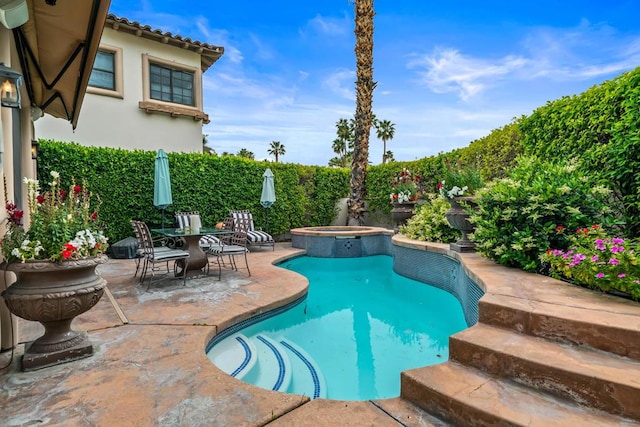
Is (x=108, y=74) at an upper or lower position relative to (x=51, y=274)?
upper

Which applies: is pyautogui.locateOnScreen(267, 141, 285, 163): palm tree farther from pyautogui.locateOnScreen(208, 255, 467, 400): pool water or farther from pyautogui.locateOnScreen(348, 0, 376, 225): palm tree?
pyautogui.locateOnScreen(208, 255, 467, 400): pool water

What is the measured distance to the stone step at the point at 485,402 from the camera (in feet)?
6.09

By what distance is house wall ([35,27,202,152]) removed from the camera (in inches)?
398

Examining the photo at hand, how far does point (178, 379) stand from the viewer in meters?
2.48

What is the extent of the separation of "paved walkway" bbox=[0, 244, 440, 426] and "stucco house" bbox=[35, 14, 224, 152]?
331 inches

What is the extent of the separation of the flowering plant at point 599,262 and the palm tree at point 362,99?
27.6ft

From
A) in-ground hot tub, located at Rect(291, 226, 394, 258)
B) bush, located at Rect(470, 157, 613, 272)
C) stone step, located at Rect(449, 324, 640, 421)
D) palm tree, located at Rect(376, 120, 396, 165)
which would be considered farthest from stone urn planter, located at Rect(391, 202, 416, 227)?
palm tree, located at Rect(376, 120, 396, 165)

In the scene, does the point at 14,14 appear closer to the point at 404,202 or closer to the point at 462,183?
the point at 462,183

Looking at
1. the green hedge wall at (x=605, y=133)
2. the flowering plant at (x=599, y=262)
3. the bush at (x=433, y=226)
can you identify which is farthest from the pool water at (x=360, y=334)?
the green hedge wall at (x=605, y=133)

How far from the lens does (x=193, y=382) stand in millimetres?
2434

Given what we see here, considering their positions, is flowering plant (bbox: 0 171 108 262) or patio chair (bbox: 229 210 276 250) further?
patio chair (bbox: 229 210 276 250)

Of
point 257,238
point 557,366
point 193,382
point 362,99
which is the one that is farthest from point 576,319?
point 362,99

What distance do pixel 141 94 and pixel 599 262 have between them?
12280 millimetres

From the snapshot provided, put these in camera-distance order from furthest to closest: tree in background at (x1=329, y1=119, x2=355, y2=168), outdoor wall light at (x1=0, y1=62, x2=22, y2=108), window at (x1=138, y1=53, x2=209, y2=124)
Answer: tree in background at (x1=329, y1=119, x2=355, y2=168) < window at (x1=138, y1=53, x2=209, y2=124) < outdoor wall light at (x1=0, y1=62, x2=22, y2=108)
